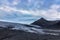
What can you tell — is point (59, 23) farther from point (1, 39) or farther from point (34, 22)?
point (1, 39)

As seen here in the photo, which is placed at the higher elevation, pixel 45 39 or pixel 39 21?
pixel 39 21

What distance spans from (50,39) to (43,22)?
54.2 metres

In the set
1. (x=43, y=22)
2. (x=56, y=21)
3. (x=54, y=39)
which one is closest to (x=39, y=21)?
(x=43, y=22)

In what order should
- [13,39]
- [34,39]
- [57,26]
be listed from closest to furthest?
[13,39] < [34,39] < [57,26]

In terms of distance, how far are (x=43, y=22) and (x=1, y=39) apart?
58.5 meters

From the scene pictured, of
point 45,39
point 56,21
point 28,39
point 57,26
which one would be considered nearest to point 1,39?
point 28,39

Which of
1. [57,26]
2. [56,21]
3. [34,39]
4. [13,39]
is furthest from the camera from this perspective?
[56,21]

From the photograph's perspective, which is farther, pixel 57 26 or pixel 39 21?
pixel 39 21

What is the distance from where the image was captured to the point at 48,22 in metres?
92.9

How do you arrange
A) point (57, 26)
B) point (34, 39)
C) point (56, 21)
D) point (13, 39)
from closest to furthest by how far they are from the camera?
1. point (13, 39)
2. point (34, 39)
3. point (57, 26)
4. point (56, 21)

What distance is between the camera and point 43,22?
91.1 metres

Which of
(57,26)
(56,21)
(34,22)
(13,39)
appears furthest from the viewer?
(34,22)

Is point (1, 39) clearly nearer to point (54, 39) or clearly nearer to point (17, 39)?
point (17, 39)

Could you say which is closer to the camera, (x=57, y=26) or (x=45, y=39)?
(x=45, y=39)
